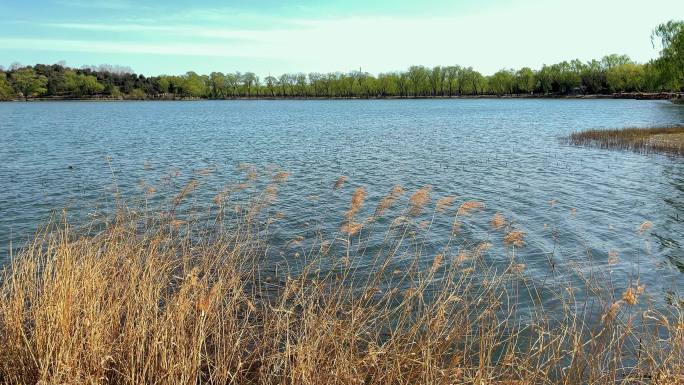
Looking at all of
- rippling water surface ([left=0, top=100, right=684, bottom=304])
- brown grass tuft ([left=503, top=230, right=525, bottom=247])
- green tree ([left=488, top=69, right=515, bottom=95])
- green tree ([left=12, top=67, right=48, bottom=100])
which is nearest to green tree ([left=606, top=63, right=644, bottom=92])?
green tree ([left=488, top=69, right=515, bottom=95])

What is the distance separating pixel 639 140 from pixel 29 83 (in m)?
208

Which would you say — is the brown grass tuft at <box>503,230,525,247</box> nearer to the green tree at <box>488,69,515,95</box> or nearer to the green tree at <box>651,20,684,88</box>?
the green tree at <box>651,20,684,88</box>

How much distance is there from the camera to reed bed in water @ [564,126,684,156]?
104 ft

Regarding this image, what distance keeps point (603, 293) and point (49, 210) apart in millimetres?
17720

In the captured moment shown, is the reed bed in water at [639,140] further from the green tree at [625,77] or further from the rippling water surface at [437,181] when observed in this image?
the green tree at [625,77]

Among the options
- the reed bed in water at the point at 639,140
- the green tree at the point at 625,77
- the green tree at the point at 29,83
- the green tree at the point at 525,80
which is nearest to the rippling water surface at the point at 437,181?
the reed bed in water at the point at 639,140

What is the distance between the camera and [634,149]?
32312 mm

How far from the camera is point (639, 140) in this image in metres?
34.8

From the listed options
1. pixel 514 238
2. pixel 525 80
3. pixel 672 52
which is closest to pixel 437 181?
pixel 514 238

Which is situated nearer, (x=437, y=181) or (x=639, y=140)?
(x=437, y=181)

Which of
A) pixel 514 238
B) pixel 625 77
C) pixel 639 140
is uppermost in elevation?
pixel 625 77

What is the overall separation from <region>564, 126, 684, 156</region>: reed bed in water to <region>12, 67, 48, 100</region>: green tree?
20221 cm

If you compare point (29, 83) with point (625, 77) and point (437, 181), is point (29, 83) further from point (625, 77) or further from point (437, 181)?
point (625, 77)

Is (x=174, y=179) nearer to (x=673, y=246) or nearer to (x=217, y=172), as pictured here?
(x=217, y=172)
